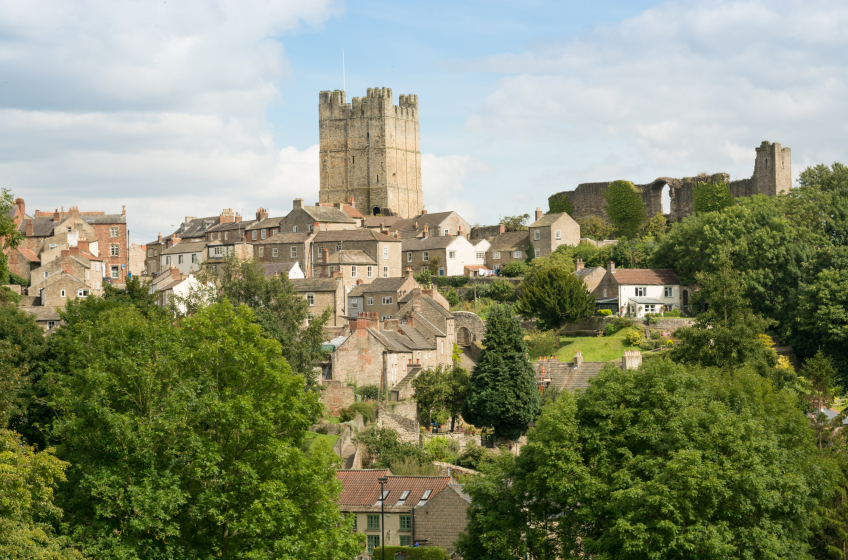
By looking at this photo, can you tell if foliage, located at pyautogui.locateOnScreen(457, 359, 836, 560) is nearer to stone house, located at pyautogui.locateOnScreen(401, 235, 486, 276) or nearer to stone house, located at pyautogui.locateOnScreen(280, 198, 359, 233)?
stone house, located at pyautogui.locateOnScreen(401, 235, 486, 276)

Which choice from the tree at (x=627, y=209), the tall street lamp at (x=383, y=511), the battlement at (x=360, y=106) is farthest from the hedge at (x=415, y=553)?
the battlement at (x=360, y=106)

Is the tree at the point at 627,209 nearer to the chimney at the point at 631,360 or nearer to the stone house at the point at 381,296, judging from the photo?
the stone house at the point at 381,296

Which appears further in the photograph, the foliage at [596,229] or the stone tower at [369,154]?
the stone tower at [369,154]

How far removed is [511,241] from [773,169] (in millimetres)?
20412

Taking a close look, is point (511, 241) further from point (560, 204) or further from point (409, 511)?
point (409, 511)

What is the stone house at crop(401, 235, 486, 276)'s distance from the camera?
77.4 metres

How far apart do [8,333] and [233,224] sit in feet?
160

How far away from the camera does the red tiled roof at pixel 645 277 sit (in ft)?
213

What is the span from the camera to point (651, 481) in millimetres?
25188

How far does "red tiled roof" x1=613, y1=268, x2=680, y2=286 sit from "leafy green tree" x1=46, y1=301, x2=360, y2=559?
135 ft

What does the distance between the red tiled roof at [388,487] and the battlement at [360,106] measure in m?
67.5

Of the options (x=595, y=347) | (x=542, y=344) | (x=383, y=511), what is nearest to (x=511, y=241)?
(x=542, y=344)

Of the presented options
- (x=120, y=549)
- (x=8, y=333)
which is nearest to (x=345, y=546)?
(x=120, y=549)

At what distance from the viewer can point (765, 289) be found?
191ft
